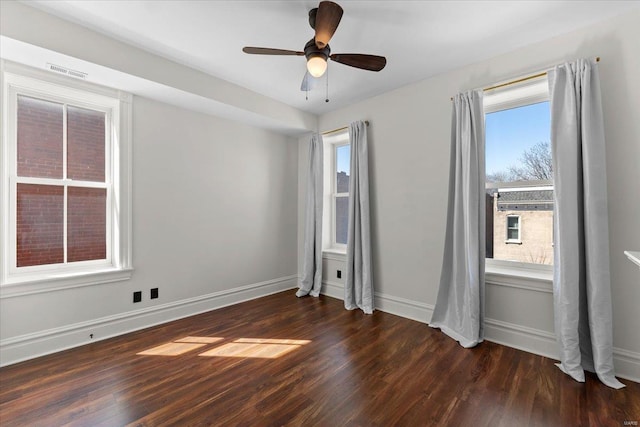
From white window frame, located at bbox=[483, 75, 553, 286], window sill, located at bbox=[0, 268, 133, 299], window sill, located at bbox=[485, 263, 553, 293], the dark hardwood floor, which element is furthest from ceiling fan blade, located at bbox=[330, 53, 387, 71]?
window sill, located at bbox=[0, 268, 133, 299]

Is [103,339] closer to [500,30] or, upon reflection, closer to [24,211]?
[24,211]

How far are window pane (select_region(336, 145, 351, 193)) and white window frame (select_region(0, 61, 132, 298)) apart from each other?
2686 mm

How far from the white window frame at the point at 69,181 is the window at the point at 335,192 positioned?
2.52m

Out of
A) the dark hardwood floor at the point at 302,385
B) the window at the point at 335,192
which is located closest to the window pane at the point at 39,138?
the dark hardwood floor at the point at 302,385

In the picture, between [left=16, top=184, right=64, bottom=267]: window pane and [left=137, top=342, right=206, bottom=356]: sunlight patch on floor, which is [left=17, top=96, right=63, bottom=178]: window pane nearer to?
[left=16, top=184, right=64, bottom=267]: window pane

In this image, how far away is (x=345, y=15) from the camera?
2082 millimetres

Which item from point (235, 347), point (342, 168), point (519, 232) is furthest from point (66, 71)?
point (519, 232)

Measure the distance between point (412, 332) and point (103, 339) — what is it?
3.00m

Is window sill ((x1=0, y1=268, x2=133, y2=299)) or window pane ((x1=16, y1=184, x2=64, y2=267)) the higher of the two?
window pane ((x1=16, y1=184, x2=64, y2=267))

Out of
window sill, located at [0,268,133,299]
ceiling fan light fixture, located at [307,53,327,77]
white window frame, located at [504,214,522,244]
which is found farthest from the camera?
white window frame, located at [504,214,522,244]

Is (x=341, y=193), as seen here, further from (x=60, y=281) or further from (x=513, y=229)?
(x=60, y=281)

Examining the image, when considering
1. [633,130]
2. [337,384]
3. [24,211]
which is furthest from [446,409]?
[24,211]

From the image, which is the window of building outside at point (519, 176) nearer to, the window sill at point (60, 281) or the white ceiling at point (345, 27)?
the white ceiling at point (345, 27)

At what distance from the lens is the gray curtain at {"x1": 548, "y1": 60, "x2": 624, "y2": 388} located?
200cm
